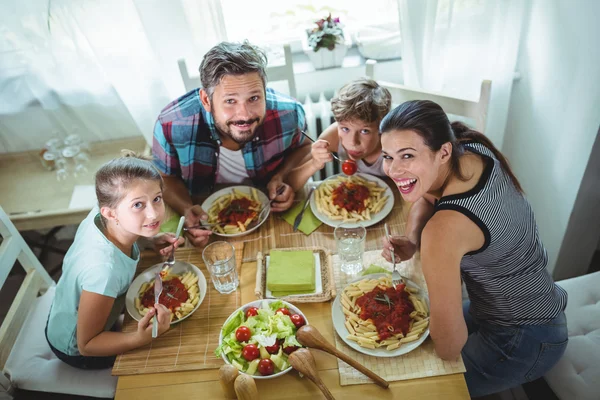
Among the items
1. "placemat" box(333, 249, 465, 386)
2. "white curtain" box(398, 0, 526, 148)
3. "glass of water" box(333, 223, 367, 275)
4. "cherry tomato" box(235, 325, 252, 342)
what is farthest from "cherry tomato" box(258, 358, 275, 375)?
"white curtain" box(398, 0, 526, 148)

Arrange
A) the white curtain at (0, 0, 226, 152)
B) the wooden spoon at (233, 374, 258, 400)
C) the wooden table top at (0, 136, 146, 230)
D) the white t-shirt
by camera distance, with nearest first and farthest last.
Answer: the wooden spoon at (233, 374, 258, 400) → the white t-shirt → the white curtain at (0, 0, 226, 152) → the wooden table top at (0, 136, 146, 230)

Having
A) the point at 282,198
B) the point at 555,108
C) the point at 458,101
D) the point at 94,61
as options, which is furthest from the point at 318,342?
the point at 94,61

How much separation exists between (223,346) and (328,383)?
386 millimetres

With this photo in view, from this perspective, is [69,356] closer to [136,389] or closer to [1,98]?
[136,389]

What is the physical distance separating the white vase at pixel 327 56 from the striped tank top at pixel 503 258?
1.59 m

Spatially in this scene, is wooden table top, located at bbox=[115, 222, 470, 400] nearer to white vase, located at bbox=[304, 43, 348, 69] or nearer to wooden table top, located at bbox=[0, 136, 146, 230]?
wooden table top, located at bbox=[0, 136, 146, 230]

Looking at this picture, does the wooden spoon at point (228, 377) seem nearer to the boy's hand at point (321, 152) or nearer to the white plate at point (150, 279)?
the white plate at point (150, 279)

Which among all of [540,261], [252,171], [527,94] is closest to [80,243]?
[252,171]

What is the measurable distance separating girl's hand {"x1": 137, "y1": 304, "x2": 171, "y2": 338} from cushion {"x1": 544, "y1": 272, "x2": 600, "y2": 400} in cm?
157

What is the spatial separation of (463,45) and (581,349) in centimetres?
176

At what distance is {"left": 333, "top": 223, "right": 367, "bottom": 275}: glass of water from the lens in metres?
1.95

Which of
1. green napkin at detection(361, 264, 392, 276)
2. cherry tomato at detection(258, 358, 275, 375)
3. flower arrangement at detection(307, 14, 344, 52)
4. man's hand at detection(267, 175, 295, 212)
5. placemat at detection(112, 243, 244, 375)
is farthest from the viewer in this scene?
flower arrangement at detection(307, 14, 344, 52)

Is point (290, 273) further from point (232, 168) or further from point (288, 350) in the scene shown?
point (232, 168)

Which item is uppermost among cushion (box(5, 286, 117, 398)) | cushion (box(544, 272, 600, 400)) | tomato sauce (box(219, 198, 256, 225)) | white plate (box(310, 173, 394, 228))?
tomato sauce (box(219, 198, 256, 225))
